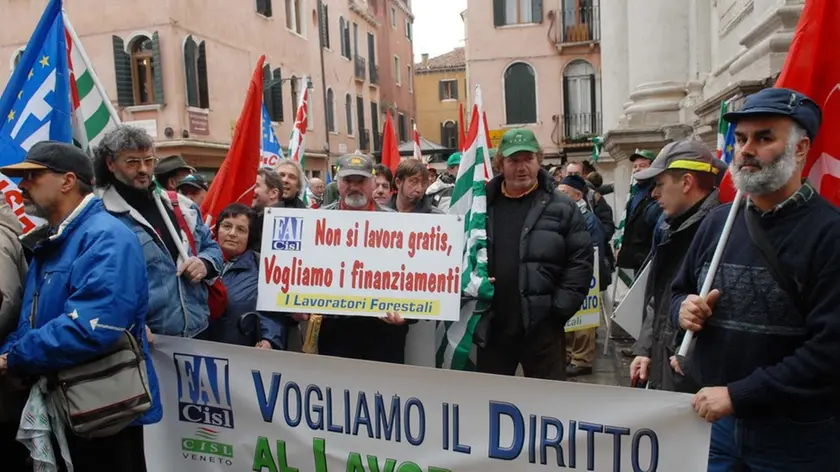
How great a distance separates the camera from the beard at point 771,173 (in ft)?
8.19

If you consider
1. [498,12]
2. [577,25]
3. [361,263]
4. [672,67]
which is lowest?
[361,263]

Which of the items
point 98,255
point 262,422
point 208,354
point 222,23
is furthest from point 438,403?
point 222,23

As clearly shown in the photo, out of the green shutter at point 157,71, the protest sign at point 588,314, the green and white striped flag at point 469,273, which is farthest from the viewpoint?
the green shutter at point 157,71

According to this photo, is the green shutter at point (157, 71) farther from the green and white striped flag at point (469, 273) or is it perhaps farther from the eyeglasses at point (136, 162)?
the eyeglasses at point (136, 162)

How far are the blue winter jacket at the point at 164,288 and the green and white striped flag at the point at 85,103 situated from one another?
738 mm

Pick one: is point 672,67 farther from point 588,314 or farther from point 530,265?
point 530,265

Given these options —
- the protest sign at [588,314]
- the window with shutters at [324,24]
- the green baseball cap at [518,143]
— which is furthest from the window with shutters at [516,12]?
the green baseball cap at [518,143]

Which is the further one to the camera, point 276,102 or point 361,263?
point 276,102

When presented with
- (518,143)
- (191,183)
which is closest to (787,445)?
(518,143)

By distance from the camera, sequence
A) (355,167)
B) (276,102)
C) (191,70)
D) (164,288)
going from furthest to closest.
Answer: (276,102), (191,70), (355,167), (164,288)

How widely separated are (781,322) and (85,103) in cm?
393

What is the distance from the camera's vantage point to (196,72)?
21922mm

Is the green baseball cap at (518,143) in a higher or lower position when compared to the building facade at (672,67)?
lower

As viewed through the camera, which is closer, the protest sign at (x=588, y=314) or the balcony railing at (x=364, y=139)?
the protest sign at (x=588, y=314)
